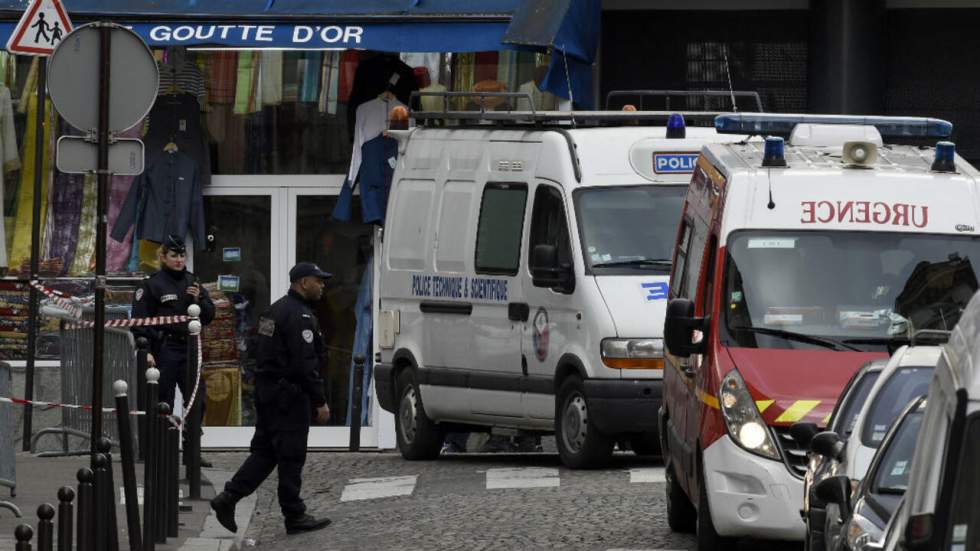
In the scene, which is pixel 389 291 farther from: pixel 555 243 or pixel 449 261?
pixel 555 243

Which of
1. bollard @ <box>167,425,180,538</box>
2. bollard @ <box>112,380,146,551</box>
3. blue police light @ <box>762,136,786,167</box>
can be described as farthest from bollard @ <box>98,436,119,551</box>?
blue police light @ <box>762,136,786,167</box>

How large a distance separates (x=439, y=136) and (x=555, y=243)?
6.68ft

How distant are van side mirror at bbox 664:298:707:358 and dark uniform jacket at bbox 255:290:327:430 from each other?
2594 millimetres

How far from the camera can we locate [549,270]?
15.9 meters

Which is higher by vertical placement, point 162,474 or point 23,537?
point 23,537

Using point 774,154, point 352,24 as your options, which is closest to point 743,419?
point 774,154

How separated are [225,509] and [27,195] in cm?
804

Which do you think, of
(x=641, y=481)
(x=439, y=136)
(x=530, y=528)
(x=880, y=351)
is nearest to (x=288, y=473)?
(x=530, y=528)

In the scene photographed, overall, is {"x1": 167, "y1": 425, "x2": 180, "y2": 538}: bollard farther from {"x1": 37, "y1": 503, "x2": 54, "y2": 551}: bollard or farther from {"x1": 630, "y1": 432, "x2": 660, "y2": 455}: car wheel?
{"x1": 37, "y1": 503, "x2": 54, "y2": 551}: bollard

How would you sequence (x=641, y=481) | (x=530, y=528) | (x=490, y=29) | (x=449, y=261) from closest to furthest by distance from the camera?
(x=530, y=528), (x=641, y=481), (x=449, y=261), (x=490, y=29)

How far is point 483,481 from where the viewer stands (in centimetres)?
1571

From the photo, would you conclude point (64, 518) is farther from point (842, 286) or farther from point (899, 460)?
point (842, 286)

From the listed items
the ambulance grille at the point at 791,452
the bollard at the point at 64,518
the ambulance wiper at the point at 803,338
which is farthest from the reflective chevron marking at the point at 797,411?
the bollard at the point at 64,518

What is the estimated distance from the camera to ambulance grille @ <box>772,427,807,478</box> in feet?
34.9
